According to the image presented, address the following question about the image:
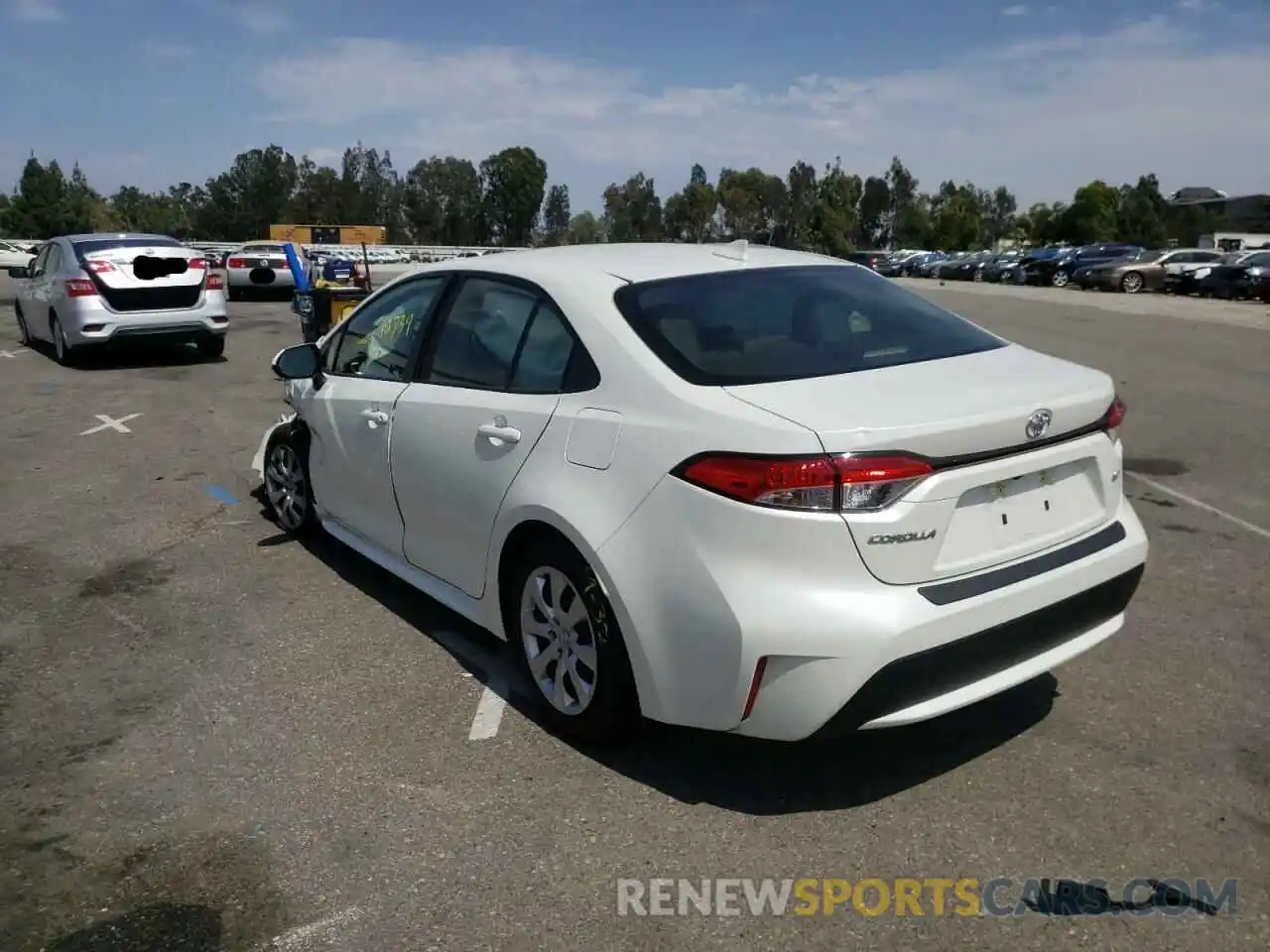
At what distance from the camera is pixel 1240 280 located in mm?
32375

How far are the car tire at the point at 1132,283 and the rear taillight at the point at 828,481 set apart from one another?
3979 centimetres

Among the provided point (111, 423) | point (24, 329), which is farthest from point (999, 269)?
point (111, 423)

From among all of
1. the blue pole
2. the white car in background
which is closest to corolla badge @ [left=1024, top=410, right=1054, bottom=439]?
the blue pole

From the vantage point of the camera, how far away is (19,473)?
7879 millimetres

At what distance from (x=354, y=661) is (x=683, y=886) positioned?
6.53 feet

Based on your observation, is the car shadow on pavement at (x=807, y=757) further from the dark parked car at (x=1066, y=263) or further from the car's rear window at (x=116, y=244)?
the dark parked car at (x=1066, y=263)

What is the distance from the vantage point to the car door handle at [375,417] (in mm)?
4583

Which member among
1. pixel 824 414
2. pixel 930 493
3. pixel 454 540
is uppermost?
pixel 824 414

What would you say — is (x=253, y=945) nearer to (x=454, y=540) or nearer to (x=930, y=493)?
(x=454, y=540)

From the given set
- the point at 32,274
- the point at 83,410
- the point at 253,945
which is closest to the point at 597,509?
the point at 253,945

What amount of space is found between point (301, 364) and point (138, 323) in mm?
8722

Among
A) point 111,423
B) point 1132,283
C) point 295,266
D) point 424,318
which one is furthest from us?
point 1132,283

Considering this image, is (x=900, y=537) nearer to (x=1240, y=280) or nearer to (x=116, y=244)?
(x=116, y=244)

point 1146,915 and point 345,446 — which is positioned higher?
point 345,446
